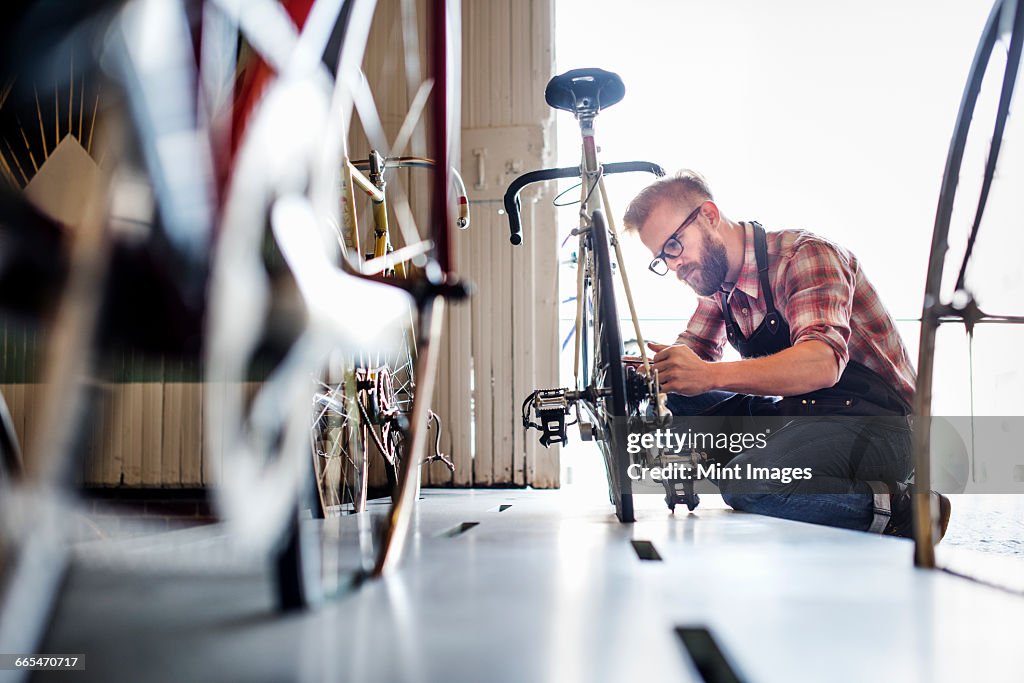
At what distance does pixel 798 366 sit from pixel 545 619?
109cm

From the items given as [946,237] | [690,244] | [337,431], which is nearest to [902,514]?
[690,244]

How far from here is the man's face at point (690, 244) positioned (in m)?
1.62

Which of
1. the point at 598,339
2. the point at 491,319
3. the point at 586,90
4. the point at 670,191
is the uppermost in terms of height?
the point at 586,90

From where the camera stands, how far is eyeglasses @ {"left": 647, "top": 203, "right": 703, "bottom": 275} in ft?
5.33

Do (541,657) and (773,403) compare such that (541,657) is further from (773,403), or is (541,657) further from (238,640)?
(773,403)

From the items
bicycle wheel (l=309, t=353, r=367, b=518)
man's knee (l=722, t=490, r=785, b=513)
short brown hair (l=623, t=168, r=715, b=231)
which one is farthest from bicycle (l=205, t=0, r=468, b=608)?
short brown hair (l=623, t=168, r=715, b=231)

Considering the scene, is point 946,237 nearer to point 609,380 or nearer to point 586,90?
point 609,380

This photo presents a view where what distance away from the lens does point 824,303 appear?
1.36 meters

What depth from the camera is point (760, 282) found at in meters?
1.55

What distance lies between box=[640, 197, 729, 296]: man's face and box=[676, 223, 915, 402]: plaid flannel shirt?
7cm

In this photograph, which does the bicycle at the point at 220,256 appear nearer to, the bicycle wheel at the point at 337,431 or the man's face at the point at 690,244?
the bicycle wheel at the point at 337,431

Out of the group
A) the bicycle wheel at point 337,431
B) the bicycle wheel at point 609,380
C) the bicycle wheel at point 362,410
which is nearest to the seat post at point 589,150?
the bicycle wheel at point 609,380

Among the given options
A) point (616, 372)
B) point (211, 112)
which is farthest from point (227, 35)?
point (616, 372)

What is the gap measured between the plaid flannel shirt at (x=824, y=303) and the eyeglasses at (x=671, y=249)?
14cm
